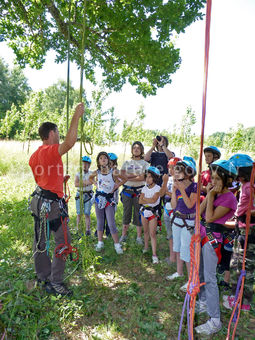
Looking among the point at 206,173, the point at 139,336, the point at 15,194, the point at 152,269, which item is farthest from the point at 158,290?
the point at 15,194

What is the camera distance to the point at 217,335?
8.93 feet

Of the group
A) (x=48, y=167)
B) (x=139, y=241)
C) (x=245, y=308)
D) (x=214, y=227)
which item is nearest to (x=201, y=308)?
(x=245, y=308)

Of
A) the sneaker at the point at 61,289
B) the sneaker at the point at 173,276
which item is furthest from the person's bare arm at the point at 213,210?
the sneaker at the point at 61,289

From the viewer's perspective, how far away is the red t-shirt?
303 cm

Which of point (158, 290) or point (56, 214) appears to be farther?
point (158, 290)

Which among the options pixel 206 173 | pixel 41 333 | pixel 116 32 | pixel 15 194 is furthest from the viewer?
pixel 15 194

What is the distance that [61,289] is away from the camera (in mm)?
3316

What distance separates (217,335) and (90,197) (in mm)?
3647

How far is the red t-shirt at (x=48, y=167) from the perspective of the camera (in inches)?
119

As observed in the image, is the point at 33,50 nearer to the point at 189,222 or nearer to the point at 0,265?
the point at 0,265

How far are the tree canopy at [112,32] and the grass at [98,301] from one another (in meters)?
3.70

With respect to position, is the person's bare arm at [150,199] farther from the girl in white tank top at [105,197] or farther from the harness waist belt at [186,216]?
the harness waist belt at [186,216]

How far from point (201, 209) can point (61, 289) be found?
2301 mm

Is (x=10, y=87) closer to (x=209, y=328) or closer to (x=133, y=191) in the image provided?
(x=133, y=191)
